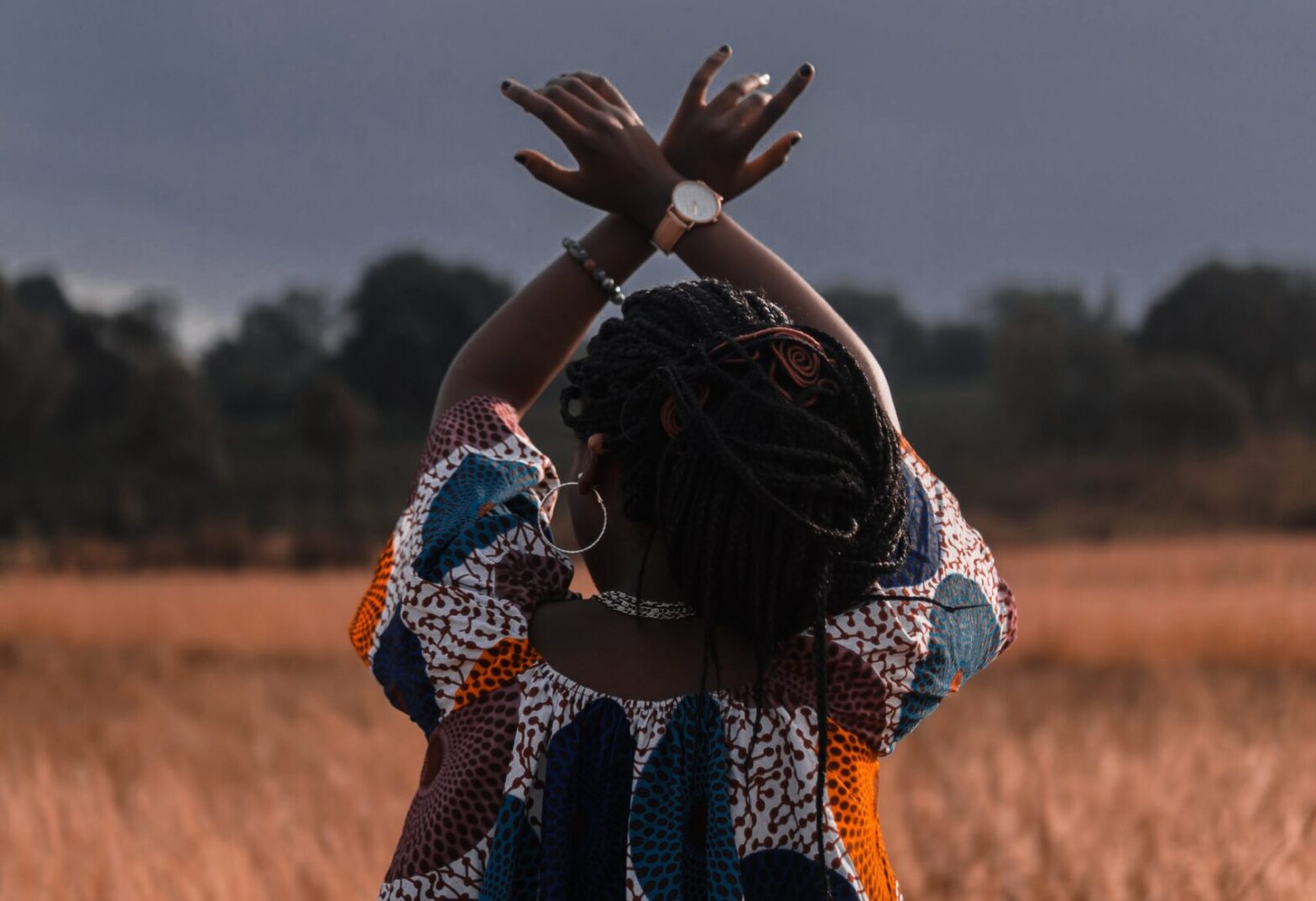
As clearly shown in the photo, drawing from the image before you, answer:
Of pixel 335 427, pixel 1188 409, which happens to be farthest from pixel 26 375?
pixel 1188 409

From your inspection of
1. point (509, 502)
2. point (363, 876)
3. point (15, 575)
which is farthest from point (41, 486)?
point (509, 502)

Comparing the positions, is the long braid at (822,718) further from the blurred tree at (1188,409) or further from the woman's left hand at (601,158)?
the blurred tree at (1188,409)

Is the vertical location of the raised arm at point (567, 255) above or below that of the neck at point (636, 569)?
above

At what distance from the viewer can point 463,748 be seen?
156 centimetres

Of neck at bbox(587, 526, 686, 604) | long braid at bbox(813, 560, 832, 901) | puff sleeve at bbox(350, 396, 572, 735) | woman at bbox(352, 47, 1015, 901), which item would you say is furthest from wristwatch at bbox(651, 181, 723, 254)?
long braid at bbox(813, 560, 832, 901)

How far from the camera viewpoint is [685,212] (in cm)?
182

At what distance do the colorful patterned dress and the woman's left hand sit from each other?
1.66 feet

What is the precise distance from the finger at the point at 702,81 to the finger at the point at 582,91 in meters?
0.14

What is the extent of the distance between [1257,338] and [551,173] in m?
40.7

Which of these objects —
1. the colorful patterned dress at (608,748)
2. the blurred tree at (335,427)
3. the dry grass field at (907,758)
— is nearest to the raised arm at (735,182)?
the colorful patterned dress at (608,748)

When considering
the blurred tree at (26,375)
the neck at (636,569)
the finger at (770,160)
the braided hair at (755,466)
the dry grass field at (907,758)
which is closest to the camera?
the braided hair at (755,466)

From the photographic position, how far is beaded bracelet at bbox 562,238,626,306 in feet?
6.10

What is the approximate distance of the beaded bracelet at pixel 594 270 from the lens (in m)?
1.86

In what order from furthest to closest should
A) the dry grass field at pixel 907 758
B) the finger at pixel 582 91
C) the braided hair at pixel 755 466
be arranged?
the dry grass field at pixel 907 758
the finger at pixel 582 91
the braided hair at pixel 755 466
